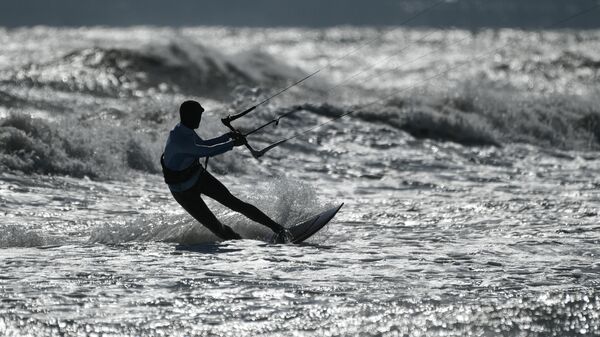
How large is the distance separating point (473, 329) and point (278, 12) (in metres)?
178

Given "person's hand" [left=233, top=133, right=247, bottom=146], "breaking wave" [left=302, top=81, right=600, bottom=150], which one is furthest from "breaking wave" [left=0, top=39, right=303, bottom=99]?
"person's hand" [left=233, top=133, right=247, bottom=146]

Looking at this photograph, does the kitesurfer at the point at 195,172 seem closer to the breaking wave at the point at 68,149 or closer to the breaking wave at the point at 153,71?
the breaking wave at the point at 68,149

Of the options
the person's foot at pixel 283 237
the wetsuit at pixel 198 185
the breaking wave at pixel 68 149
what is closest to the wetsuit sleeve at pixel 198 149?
the wetsuit at pixel 198 185

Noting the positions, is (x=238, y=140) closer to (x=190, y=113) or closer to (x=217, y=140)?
(x=217, y=140)

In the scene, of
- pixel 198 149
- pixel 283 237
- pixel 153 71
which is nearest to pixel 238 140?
pixel 198 149

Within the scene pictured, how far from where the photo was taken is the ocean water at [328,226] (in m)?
8.10

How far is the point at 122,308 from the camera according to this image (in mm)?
8188

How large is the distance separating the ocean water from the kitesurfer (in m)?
0.34

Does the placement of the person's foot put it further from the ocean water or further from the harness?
the harness

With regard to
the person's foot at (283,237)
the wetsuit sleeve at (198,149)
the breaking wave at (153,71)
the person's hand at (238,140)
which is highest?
the breaking wave at (153,71)

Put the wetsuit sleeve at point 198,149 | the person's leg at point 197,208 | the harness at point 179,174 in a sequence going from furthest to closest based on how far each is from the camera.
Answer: the person's leg at point 197,208
the harness at point 179,174
the wetsuit sleeve at point 198,149

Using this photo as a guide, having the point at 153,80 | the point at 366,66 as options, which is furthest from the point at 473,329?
the point at 366,66

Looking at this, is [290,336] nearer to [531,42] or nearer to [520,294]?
[520,294]

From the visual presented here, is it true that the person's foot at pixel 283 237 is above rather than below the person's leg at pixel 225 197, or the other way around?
below
